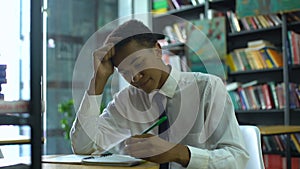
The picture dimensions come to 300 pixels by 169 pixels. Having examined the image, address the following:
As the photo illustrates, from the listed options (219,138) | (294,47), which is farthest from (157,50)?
(294,47)

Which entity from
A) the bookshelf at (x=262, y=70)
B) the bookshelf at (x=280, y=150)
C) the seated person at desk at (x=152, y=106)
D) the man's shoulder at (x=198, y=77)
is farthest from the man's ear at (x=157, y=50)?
the bookshelf at (x=280, y=150)

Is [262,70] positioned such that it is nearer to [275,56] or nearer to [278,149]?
[275,56]

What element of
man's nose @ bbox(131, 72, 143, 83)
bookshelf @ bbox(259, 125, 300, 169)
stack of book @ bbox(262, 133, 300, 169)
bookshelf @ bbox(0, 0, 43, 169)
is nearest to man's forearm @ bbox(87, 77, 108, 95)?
man's nose @ bbox(131, 72, 143, 83)

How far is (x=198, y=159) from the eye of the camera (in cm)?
105

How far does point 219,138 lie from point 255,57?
275cm

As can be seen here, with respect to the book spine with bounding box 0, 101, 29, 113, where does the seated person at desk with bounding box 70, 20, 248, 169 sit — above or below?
below

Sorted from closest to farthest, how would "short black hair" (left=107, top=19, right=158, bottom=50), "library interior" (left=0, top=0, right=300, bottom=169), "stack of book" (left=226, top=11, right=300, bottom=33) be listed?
"library interior" (left=0, top=0, right=300, bottom=169) < "short black hair" (left=107, top=19, right=158, bottom=50) < "stack of book" (left=226, top=11, right=300, bottom=33)

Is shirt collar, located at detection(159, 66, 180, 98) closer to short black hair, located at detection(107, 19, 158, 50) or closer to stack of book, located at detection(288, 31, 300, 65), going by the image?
short black hair, located at detection(107, 19, 158, 50)

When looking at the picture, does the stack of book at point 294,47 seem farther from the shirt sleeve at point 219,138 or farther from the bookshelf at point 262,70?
the shirt sleeve at point 219,138

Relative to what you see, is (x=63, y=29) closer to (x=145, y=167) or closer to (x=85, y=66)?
(x=85, y=66)

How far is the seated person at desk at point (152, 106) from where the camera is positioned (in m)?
1.16

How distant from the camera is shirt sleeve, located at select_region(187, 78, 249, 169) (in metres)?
1.07

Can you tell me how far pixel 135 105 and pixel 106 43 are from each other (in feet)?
0.87

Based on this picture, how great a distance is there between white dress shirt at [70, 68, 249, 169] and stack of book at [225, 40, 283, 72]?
2.48 m
